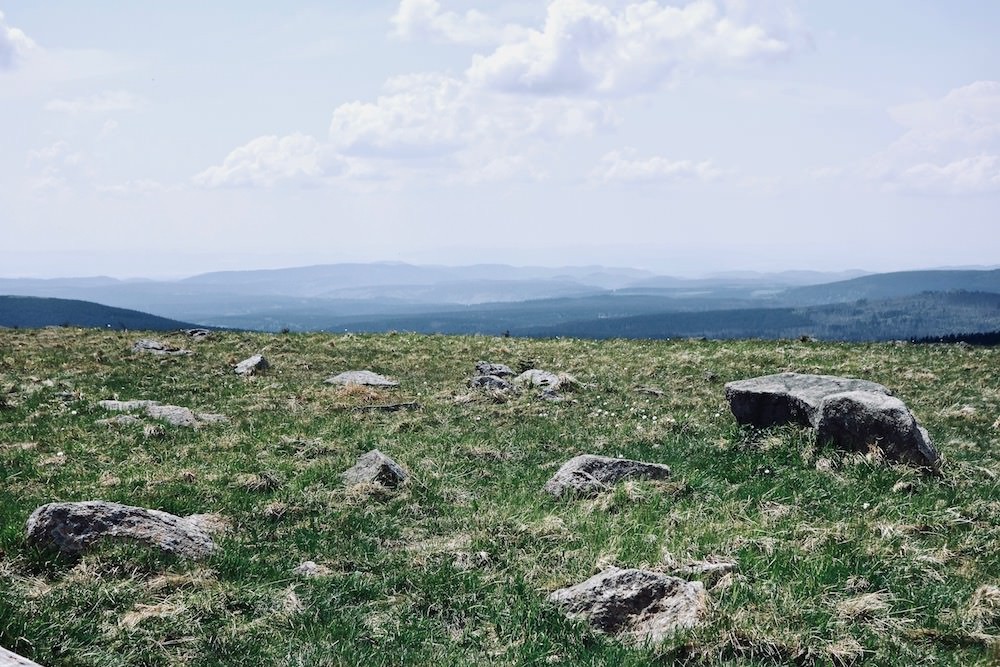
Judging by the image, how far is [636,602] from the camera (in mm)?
8367

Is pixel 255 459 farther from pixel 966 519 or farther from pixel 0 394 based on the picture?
pixel 966 519

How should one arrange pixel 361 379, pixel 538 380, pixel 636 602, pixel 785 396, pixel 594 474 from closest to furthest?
pixel 636 602, pixel 594 474, pixel 785 396, pixel 538 380, pixel 361 379

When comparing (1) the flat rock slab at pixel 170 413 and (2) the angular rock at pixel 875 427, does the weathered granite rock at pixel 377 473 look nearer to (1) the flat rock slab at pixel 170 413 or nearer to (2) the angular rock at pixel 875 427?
(1) the flat rock slab at pixel 170 413

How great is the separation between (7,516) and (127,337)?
2840 cm

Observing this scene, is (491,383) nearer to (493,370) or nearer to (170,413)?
(493,370)

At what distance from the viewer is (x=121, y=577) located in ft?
29.1

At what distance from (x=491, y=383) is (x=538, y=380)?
2.00 m

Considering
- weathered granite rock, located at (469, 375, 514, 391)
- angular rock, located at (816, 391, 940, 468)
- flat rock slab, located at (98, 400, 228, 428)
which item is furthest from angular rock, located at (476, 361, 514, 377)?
angular rock, located at (816, 391, 940, 468)

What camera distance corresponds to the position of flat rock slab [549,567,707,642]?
7950 mm

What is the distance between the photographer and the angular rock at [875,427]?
14.0 m

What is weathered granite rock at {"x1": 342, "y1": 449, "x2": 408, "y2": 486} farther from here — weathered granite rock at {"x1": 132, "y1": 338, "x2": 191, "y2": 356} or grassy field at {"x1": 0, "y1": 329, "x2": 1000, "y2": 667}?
weathered granite rock at {"x1": 132, "y1": 338, "x2": 191, "y2": 356}

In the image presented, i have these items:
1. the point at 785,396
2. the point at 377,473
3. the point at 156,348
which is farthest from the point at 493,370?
the point at 156,348

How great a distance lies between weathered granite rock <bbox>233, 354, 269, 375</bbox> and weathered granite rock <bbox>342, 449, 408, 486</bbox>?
15.5 meters

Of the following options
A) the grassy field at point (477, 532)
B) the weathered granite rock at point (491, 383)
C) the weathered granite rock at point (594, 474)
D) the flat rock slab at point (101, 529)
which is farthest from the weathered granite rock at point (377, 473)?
the weathered granite rock at point (491, 383)
